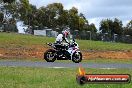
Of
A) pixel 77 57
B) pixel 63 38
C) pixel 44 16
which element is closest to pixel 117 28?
pixel 44 16

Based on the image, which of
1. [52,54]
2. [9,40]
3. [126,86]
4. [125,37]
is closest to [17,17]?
[125,37]

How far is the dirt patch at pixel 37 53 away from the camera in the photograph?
36188mm

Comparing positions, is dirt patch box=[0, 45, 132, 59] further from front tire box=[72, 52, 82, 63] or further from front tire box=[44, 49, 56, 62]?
front tire box=[44, 49, 56, 62]

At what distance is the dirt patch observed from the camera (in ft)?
119

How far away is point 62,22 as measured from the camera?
114000mm

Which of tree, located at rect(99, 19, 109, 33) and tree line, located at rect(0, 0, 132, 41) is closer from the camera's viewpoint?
tree line, located at rect(0, 0, 132, 41)

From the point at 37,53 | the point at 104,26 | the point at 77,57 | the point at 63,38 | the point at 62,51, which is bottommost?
the point at 37,53

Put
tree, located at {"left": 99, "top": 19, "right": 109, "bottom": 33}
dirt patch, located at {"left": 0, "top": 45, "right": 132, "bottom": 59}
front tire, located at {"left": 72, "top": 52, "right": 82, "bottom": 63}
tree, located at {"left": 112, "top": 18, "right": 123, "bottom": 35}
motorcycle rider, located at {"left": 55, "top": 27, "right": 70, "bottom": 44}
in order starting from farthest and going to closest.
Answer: tree, located at {"left": 112, "top": 18, "right": 123, "bottom": 35}
tree, located at {"left": 99, "top": 19, "right": 109, "bottom": 33}
dirt patch, located at {"left": 0, "top": 45, "right": 132, "bottom": 59}
front tire, located at {"left": 72, "top": 52, "right": 82, "bottom": 63}
motorcycle rider, located at {"left": 55, "top": 27, "right": 70, "bottom": 44}

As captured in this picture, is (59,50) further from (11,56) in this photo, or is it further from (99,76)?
(99,76)

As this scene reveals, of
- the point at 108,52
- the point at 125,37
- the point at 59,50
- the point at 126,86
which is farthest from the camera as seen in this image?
the point at 125,37

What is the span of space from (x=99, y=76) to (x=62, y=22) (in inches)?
4257

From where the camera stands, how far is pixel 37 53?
38219 mm

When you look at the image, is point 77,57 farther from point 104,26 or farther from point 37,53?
point 104,26

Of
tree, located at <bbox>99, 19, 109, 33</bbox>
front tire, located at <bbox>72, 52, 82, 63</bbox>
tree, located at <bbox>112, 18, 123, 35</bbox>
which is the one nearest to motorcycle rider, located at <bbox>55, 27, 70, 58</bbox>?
front tire, located at <bbox>72, 52, 82, 63</bbox>
